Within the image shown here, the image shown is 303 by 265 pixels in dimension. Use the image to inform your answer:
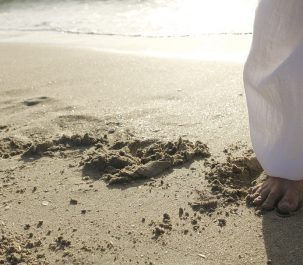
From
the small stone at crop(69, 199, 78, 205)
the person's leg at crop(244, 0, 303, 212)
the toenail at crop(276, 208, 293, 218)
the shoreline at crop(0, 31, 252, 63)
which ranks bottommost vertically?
the small stone at crop(69, 199, 78, 205)

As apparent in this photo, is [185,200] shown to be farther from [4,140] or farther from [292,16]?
[4,140]

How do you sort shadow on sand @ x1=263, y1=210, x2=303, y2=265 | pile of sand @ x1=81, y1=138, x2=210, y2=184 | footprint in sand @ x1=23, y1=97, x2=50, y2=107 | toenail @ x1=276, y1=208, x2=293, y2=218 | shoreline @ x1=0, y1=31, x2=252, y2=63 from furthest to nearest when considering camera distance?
shoreline @ x1=0, y1=31, x2=252, y2=63, footprint in sand @ x1=23, y1=97, x2=50, y2=107, pile of sand @ x1=81, y1=138, x2=210, y2=184, toenail @ x1=276, y1=208, x2=293, y2=218, shadow on sand @ x1=263, y1=210, x2=303, y2=265

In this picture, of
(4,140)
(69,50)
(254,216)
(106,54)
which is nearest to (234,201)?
(254,216)

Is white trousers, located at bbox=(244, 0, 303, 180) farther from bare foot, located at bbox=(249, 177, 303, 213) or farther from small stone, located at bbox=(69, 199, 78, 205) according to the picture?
small stone, located at bbox=(69, 199, 78, 205)

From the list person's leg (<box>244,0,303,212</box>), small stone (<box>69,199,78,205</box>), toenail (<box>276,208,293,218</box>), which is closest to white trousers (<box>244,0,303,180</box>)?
person's leg (<box>244,0,303,212</box>)

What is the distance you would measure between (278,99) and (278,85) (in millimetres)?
55

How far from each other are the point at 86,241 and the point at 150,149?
2.26 feet

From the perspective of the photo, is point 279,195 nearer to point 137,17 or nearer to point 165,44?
point 165,44

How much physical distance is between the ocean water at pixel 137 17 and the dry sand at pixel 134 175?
63.7 inches

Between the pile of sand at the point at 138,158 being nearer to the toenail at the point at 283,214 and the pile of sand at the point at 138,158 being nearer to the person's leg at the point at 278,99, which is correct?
the person's leg at the point at 278,99

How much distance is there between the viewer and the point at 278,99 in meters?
1.87

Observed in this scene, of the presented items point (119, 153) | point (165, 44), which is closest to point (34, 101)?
point (119, 153)

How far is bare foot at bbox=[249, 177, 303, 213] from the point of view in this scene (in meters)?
1.92

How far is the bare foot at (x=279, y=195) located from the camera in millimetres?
1920
